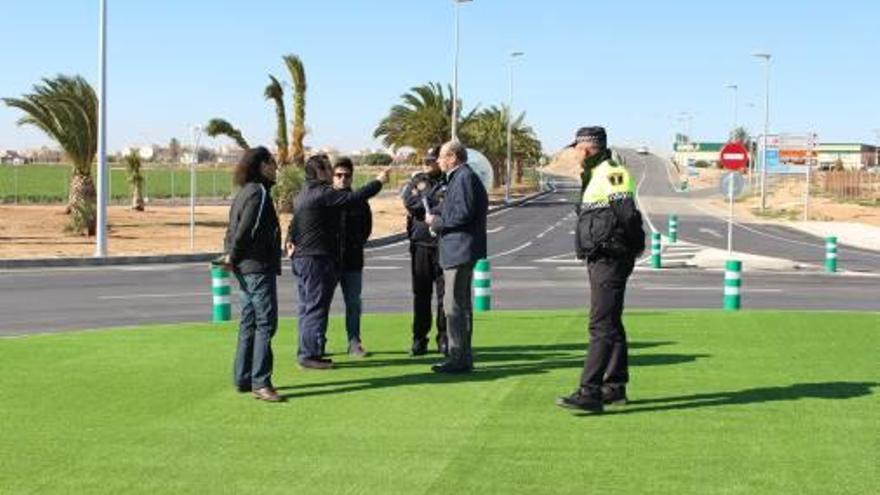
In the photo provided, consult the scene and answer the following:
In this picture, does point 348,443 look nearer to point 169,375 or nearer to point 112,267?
point 169,375

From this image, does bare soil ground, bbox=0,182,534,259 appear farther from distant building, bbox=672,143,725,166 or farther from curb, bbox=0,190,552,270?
distant building, bbox=672,143,725,166

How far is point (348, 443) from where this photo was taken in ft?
20.8

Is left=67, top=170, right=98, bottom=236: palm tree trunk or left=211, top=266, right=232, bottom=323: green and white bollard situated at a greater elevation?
left=67, top=170, right=98, bottom=236: palm tree trunk

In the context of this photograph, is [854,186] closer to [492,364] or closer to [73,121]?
[73,121]

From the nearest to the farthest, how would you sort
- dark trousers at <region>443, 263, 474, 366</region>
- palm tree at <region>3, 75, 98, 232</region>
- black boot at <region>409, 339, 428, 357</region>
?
dark trousers at <region>443, 263, 474, 366</region> < black boot at <region>409, 339, 428, 357</region> < palm tree at <region>3, 75, 98, 232</region>

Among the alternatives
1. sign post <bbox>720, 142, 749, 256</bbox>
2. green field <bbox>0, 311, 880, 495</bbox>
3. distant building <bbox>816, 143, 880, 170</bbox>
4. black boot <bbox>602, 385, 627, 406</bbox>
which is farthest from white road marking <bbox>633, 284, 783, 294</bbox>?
distant building <bbox>816, 143, 880, 170</bbox>

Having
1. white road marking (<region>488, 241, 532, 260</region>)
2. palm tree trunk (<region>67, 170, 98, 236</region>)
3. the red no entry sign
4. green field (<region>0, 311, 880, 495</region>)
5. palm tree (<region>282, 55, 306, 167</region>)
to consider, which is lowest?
white road marking (<region>488, 241, 532, 260</region>)

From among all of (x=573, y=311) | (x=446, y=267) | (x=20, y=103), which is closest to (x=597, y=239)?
(x=446, y=267)

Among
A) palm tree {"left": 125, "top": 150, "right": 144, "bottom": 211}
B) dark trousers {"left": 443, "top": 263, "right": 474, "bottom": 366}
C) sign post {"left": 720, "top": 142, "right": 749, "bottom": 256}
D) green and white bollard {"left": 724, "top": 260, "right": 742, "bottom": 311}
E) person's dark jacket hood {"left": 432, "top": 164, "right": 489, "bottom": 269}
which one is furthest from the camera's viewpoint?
palm tree {"left": 125, "top": 150, "right": 144, "bottom": 211}

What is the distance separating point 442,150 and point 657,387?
2.37 m

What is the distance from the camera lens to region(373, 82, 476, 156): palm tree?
60406 millimetres

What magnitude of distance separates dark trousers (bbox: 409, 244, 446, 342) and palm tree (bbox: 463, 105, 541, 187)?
58.9 metres

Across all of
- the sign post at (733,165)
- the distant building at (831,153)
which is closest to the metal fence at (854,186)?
the sign post at (733,165)

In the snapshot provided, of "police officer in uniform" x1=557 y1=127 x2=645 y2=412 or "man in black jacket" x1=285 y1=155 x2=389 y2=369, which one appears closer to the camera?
"police officer in uniform" x1=557 y1=127 x2=645 y2=412
